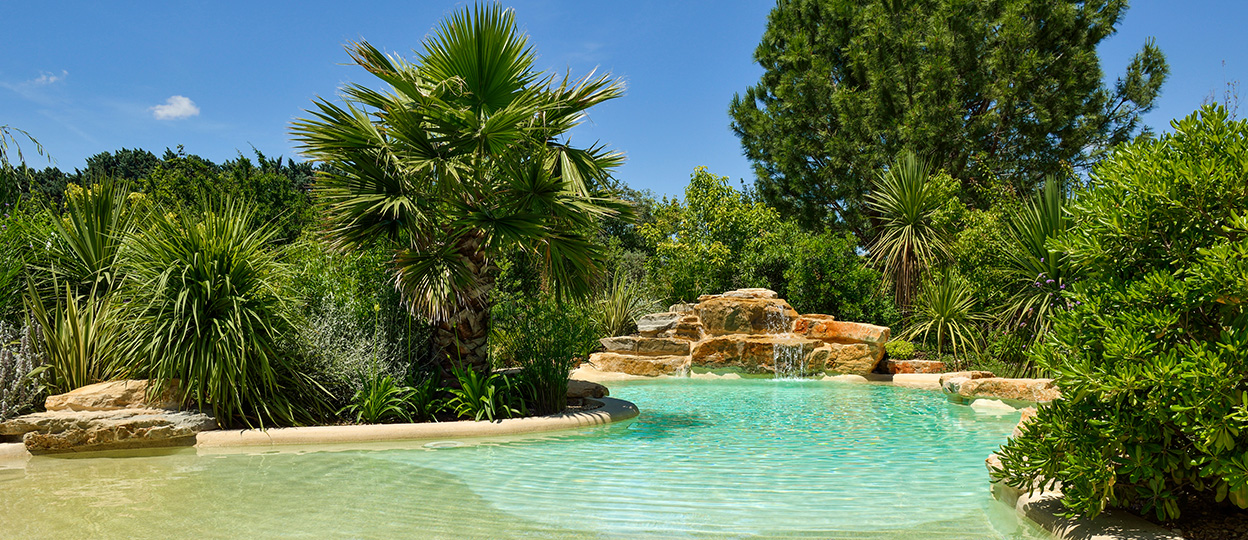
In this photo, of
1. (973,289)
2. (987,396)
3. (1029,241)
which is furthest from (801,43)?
(987,396)

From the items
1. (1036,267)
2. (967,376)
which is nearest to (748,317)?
(967,376)

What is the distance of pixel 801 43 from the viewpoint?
24453 mm

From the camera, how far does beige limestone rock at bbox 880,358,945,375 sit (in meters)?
13.8

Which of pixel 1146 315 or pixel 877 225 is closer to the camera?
pixel 1146 315

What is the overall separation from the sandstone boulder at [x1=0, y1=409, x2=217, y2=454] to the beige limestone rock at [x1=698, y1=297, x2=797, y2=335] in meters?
11.2

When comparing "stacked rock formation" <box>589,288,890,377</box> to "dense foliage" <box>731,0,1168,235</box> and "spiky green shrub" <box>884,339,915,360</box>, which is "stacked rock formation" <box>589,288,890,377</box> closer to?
"spiky green shrub" <box>884,339,915,360</box>

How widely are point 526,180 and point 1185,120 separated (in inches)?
199

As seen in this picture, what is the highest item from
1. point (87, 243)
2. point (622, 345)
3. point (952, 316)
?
point (87, 243)

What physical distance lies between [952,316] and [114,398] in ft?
43.7

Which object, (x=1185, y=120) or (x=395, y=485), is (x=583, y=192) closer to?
(x=395, y=485)

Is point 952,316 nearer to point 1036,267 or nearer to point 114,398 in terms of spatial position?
point 1036,267

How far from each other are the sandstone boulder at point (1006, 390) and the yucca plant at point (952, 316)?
3.76 meters

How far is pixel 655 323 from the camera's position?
52.1 feet

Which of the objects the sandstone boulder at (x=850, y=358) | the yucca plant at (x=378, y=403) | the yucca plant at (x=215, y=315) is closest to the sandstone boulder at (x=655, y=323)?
the sandstone boulder at (x=850, y=358)
